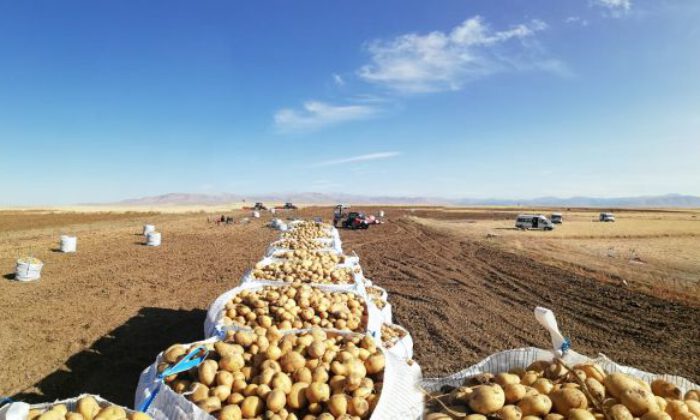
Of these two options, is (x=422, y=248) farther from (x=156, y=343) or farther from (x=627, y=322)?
(x=156, y=343)

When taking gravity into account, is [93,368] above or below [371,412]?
below

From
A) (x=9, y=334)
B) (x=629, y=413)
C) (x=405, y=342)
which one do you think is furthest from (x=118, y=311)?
(x=629, y=413)

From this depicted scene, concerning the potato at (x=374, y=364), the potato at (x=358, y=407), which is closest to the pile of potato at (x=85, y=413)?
the potato at (x=358, y=407)

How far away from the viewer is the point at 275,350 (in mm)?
3350

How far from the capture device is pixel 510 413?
2.46 meters

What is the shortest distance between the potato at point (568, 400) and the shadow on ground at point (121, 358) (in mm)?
5762

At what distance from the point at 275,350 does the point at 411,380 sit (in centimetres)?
127

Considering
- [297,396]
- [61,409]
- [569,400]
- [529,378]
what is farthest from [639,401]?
[61,409]

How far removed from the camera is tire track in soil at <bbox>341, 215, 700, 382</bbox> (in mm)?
7418

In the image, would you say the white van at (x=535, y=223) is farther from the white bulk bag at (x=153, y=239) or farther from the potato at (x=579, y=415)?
the potato at (x=579, y=415)

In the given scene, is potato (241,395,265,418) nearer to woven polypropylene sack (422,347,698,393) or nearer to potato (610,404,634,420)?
woven polypropylene sack (422,347,698,393)

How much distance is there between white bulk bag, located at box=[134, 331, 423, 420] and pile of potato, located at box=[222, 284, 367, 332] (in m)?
1.51

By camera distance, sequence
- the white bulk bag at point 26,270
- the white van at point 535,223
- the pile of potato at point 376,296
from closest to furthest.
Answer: the pile of potato at point 376,296, the white bulk bag at point 26,270, the white van at point 535,223

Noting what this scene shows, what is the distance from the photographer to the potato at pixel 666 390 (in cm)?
277
